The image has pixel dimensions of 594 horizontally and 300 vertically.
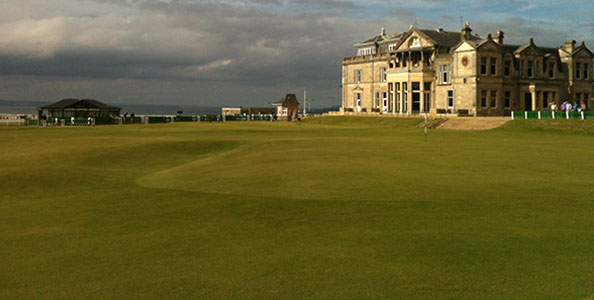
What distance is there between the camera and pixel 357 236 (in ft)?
39.1

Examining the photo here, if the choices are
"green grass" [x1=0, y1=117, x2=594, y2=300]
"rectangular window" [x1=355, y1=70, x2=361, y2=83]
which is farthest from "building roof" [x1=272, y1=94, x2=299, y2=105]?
"green grass" [x1=0, y1=117, x2=594, y2=300]

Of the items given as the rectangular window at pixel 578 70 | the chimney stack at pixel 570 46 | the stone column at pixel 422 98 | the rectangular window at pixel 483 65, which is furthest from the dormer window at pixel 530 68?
the stone column at pixel 422 98

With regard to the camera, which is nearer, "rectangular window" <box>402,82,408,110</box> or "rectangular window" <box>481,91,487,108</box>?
"rectangular window" <box>481,91,487,108</box>

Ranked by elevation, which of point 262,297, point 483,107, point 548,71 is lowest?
point 262,297

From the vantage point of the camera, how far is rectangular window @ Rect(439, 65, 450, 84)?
81.9 metres

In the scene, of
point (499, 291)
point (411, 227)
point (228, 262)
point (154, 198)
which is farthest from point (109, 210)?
point (499, 291)

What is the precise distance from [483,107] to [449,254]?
7238 cm

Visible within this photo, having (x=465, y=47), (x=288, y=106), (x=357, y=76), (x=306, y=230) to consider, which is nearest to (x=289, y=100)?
(x=288, y=106)

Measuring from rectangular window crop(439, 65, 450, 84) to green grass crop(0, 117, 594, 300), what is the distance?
57456mm

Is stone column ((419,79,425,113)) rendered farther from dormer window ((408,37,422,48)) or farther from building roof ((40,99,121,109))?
building roof ((40,99,121,109))

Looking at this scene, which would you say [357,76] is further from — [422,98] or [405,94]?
[422,98]

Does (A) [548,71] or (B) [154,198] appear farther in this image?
(A) [548,71]

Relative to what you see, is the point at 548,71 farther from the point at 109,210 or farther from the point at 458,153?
the point at 109,210

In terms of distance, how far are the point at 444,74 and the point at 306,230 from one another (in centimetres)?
7498
